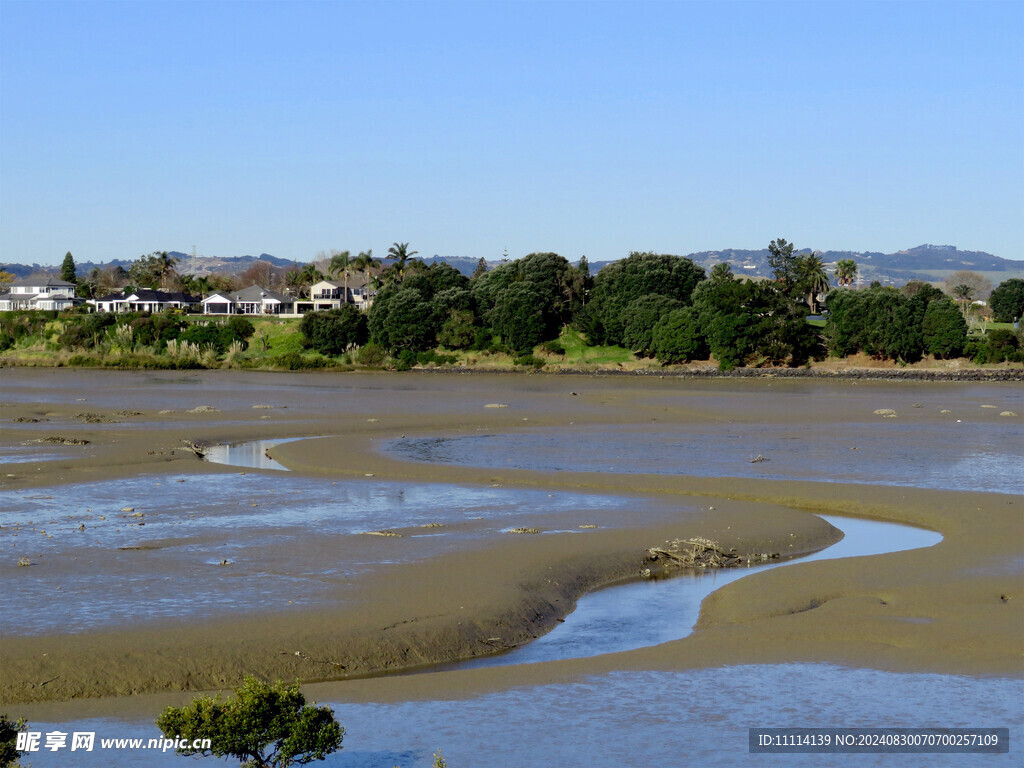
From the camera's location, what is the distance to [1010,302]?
147250mm

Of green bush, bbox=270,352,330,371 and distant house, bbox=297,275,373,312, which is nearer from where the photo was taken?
green bush, bbox=270,352,330,371

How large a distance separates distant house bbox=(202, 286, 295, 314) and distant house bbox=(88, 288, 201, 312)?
3.79 m

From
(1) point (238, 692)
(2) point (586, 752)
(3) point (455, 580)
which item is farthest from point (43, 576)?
(2) point (586, 752)

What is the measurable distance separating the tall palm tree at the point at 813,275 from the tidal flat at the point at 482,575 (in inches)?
3899

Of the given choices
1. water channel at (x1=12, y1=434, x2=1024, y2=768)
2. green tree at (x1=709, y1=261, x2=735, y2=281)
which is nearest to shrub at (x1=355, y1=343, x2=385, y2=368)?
green tree at (x1=709, y1=261, x2=735, y2=281)

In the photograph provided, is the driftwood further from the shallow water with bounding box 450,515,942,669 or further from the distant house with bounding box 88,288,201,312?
the distant house with bounding box 88,288,201,312

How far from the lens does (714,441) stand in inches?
1758

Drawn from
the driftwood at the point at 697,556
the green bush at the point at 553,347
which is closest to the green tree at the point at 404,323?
the green bush at the point at 553,347

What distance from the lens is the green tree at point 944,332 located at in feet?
329

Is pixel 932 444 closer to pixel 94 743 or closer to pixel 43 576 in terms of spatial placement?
pixel 43 576

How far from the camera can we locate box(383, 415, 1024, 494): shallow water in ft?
113

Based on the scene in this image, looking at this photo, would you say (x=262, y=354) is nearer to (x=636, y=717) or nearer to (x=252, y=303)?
(x=252, y=303)

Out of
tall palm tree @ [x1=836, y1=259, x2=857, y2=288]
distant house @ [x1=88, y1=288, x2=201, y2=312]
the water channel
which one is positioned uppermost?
tall palm tree @ [x1=836, y1=259, x2=857, y2=288]

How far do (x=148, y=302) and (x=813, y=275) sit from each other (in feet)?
305
